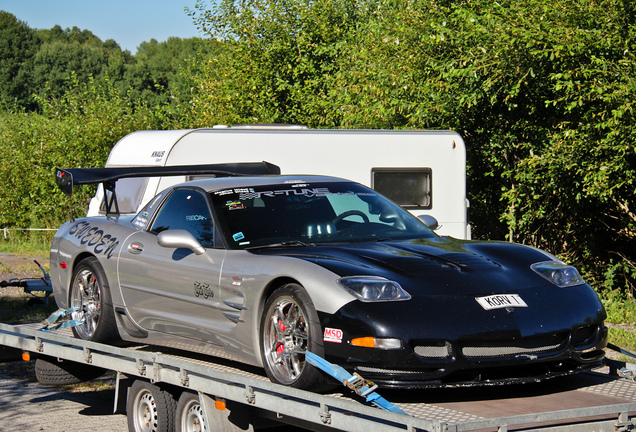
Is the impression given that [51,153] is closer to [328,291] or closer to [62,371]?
[62,371]

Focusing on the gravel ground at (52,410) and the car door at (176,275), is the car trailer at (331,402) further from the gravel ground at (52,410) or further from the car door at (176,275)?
the gravel ground at (52,410)

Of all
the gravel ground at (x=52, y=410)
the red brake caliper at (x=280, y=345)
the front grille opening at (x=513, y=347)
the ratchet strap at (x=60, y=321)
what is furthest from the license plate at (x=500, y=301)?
the ratchet strap at (x=60, y=321)

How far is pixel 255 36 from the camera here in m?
24.6

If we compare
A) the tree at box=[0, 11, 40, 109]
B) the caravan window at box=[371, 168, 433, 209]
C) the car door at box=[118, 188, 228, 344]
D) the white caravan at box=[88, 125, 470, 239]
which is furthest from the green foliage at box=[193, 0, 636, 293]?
the tree at box=[0, 11, 40, 109]

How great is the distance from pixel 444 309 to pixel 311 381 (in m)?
0.81

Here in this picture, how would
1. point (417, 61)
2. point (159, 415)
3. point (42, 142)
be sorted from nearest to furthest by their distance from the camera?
point (159, 415), point (417, 61), point (42, 142)

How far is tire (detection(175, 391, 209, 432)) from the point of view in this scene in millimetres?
5277

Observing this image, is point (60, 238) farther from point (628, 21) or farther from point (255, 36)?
point (255, 36)

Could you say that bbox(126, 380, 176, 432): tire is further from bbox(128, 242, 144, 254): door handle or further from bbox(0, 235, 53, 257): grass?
bbox(0, 235, 53, 257): grass

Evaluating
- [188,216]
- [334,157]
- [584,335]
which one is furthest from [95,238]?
[334,157]

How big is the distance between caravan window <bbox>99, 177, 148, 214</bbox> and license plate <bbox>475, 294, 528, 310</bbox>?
25.4 feet

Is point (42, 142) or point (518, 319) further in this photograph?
point (42, 142)

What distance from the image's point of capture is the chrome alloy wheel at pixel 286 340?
464 centimetres

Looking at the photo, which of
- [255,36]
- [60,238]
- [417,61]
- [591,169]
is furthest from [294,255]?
[255,36]
